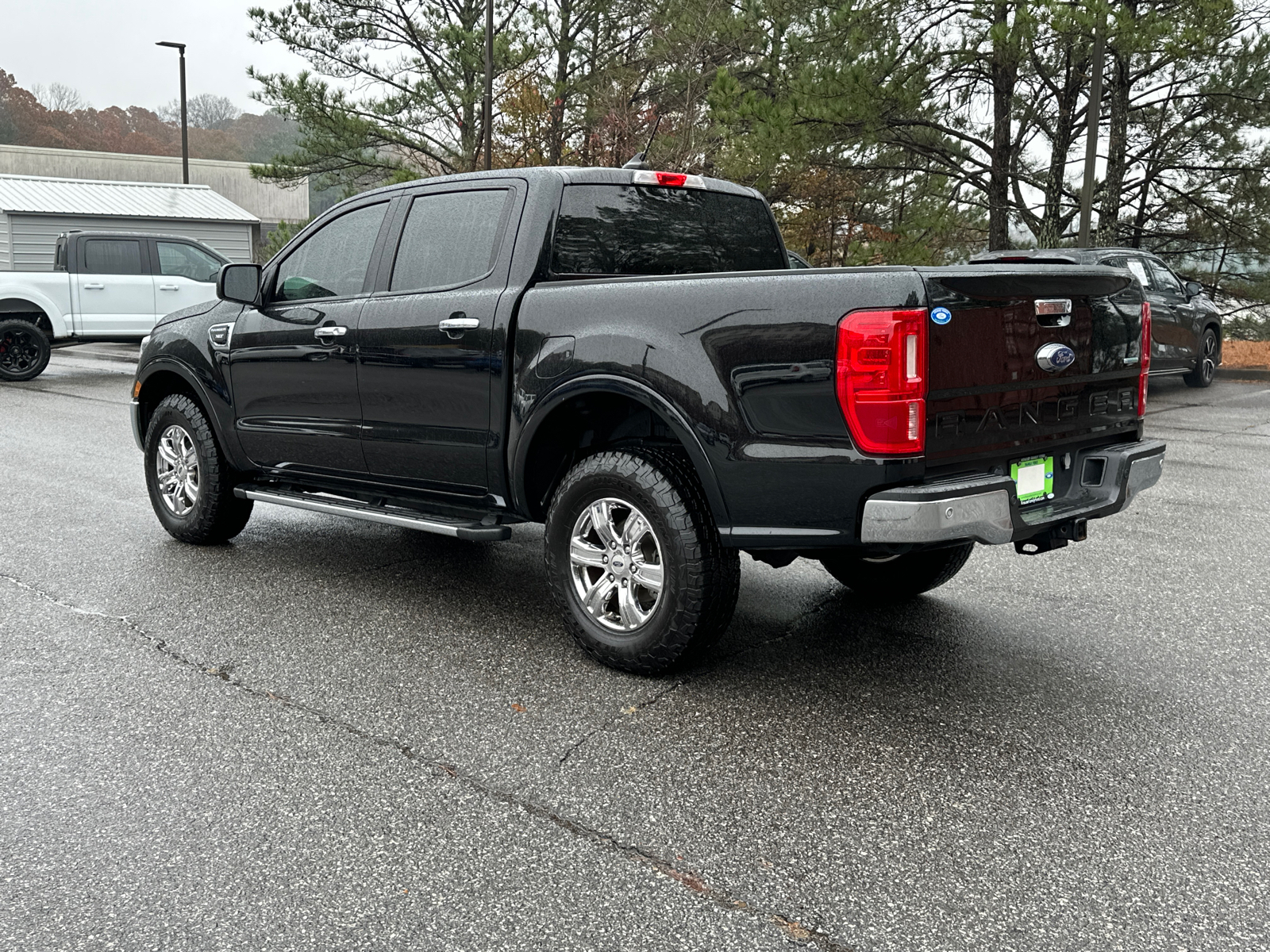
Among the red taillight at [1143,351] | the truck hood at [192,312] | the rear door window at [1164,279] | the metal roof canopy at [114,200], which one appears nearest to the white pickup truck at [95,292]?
the truck hood at [192,312]

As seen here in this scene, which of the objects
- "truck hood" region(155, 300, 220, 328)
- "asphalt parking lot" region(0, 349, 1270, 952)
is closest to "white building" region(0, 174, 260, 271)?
"truck hood" region(155, 300, 220, 328)

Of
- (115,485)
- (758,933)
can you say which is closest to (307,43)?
(115,485)

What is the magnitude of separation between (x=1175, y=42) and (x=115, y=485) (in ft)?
50.6

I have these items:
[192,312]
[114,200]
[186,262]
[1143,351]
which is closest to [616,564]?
[1143,351]

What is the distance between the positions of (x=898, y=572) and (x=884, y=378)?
1949 millimetres

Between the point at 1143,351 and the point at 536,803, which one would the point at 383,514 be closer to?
the point at 536,803

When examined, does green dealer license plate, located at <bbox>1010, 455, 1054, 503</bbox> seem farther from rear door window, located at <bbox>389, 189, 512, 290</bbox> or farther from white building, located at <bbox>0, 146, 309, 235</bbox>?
white building, located at <bbox>0, 146, 309, 235</bbox>

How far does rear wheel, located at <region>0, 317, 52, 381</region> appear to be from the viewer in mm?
17266

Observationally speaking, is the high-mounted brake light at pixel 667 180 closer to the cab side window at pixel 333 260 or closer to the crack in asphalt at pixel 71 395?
the cab side window at pixel 333 260

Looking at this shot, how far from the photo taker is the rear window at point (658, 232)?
489cm

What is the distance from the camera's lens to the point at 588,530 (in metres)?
4.46

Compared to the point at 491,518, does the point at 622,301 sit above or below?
above

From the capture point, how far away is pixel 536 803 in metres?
3.28

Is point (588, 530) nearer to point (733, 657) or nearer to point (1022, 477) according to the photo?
point (733, 657)
